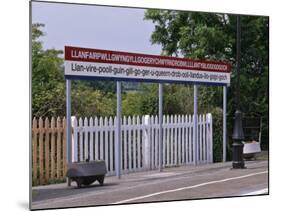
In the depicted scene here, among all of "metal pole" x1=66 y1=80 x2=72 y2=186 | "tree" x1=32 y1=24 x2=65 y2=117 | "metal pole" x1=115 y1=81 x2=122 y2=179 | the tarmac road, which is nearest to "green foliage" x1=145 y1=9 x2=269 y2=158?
the tarmac road

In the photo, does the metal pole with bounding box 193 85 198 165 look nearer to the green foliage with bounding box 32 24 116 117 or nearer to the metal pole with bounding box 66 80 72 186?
the green foliage with bounding box 32 24 116 117

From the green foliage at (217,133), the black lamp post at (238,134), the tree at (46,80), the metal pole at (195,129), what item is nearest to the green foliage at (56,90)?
the tree at (46,80)

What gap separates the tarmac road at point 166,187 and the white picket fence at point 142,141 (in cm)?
17

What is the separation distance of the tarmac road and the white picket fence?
0.55 feet

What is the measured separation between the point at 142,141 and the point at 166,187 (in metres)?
0.80

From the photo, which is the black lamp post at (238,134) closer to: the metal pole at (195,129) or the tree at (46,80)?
the metal pole at (195,129)

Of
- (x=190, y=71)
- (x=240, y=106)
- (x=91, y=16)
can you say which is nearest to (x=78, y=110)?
(x=91, y=16)

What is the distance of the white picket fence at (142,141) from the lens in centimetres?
979

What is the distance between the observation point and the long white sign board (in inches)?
368

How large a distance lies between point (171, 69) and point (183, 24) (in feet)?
2.30

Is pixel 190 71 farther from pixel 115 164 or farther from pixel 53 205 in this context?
pixel 53 205

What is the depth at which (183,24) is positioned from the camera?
412 inches

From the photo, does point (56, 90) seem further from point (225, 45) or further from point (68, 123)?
point (225, 45)

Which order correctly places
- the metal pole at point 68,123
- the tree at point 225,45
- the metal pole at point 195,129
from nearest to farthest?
the metal pole at point 68,123
the tree at point 225,45
the metal pole at point 195,129
